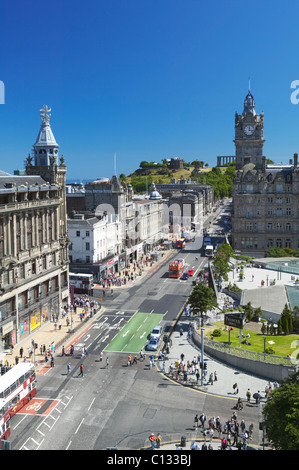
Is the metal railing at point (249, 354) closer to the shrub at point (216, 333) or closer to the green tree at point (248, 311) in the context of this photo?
the shrub at point (216, 333)

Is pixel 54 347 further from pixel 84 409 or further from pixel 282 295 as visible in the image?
pixel 282 295

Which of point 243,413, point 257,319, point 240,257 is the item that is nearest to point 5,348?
point 243,413

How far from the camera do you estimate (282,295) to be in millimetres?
67625

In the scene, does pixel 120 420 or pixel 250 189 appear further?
pixel 250 189

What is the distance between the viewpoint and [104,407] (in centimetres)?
3884

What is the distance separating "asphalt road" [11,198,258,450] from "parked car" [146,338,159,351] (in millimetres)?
3144

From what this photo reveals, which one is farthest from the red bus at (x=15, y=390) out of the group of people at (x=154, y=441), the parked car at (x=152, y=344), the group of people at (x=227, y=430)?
the parked car at (x=152, y=344)

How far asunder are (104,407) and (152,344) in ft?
49.3

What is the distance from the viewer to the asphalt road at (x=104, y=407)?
33.7 m

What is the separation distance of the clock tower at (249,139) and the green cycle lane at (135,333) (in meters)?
72.2

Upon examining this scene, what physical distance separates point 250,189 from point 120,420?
8371 centimetres
